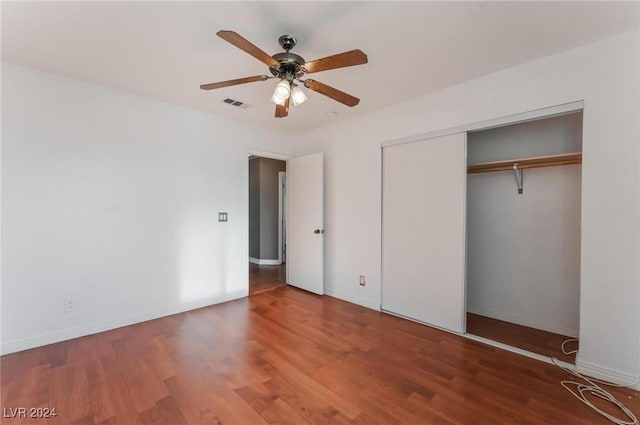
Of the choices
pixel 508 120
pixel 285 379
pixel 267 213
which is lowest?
pixel 285 379

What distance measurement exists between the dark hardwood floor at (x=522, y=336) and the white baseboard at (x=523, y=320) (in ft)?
0.15

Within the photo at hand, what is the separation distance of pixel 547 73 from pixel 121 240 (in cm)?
427

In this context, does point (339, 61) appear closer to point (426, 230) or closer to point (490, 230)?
point (426, 230)

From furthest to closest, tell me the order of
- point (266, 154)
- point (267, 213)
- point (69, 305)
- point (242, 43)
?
1. point (267, 213)
2. point (266, 154)
3. point (69, 305)
4. point (242, 43)

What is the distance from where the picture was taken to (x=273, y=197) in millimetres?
6066

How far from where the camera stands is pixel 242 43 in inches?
59.1

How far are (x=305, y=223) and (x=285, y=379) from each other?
2.45 m

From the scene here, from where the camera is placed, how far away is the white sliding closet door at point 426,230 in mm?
2781

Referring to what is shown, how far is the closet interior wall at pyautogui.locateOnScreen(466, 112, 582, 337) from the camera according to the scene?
2.71m

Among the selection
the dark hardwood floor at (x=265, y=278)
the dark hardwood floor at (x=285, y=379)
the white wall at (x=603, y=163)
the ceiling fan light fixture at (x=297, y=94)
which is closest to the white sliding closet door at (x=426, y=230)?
the dark hardwood floor at (x=285, y=379)

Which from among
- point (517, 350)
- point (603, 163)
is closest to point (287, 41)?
point (603, 163)

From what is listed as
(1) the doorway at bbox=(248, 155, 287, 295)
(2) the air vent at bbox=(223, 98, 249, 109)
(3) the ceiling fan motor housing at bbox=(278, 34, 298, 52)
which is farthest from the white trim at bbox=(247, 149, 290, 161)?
(3) the ceiling fan motor housing at bbox=(278, 34, 298, 52)

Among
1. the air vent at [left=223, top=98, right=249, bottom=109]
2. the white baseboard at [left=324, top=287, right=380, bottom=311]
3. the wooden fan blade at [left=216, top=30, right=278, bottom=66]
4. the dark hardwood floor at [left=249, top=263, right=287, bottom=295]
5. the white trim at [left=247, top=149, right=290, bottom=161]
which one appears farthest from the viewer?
the dark hardwood floor at [left=249, top=263, right=287, bottom=295]

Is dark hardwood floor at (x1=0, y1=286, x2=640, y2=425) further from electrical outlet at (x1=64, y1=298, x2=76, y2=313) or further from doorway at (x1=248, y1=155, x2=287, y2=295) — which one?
doorway at (x1=248, y1=155, x2=287, y2=295)
